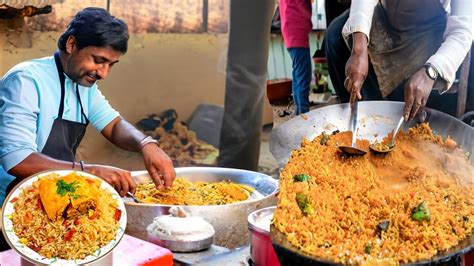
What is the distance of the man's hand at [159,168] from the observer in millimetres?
2477

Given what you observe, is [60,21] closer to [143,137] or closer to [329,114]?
[143,137]

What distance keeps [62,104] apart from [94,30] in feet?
1.17

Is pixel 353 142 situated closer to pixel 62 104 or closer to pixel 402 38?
pixel 402 38

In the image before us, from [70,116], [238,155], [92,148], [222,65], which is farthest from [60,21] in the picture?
[238,155]

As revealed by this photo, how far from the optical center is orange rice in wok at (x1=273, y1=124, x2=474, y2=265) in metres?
1.73

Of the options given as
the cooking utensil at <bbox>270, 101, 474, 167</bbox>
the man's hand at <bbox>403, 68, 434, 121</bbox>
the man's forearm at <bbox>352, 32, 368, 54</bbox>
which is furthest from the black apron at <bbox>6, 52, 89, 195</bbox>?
the man's hand at <bbox>403, 68, 434, 121</bbox>

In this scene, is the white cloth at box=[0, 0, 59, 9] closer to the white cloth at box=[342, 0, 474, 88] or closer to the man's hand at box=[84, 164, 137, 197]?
the man's hand at box=[84, 164, 137, 197]

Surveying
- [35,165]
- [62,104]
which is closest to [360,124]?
[62,104]

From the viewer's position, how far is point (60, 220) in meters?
1.63

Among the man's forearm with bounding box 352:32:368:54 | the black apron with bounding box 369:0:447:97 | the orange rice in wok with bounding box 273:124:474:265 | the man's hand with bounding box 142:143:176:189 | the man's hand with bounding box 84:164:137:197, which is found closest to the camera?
the orange rice in wok with bounding box 273:124:474:265

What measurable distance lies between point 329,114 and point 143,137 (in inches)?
34.7

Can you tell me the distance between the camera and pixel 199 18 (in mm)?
3283

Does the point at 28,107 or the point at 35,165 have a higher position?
the point at 28,107

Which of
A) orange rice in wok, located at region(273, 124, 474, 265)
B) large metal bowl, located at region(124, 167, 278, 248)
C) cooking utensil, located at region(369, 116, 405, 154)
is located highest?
cooking utensil, located at region(369, 116, 405, 154)
